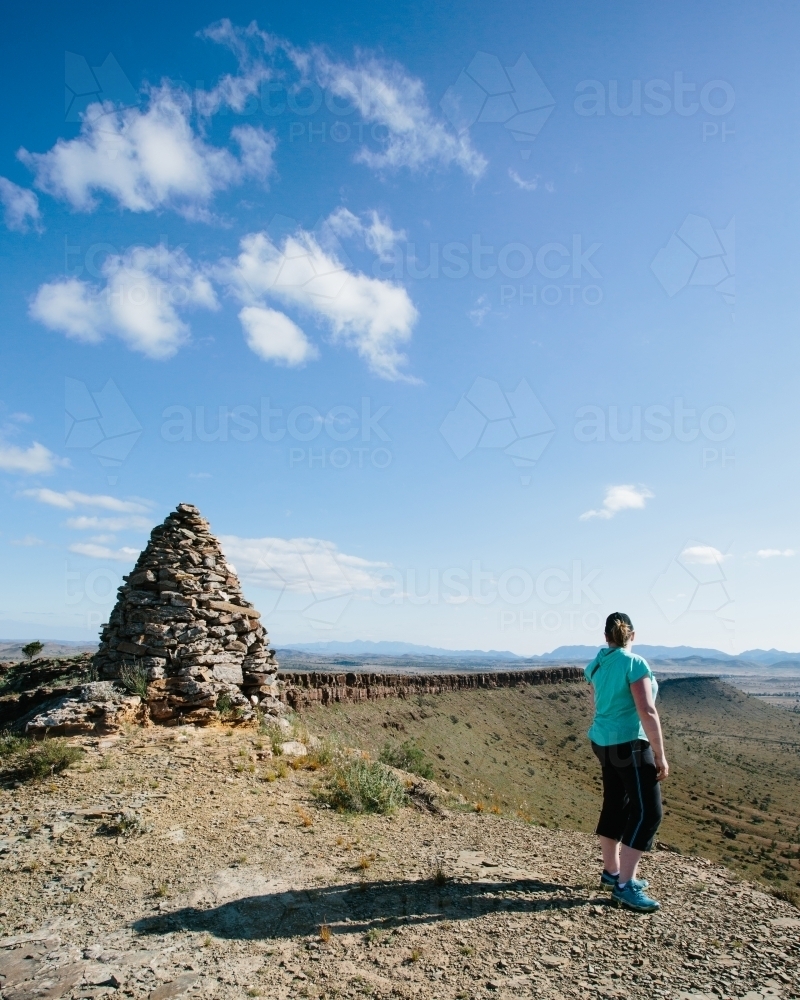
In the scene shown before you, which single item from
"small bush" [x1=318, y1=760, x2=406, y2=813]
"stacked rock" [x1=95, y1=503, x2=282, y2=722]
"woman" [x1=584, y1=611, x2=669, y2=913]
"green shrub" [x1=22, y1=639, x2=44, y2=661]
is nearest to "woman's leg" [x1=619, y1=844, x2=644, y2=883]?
"woman" [x1=584, y1=611, x2=669, y2=913]

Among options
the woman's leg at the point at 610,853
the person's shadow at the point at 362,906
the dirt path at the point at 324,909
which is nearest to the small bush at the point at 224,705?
the dirt path at the point at 324,909

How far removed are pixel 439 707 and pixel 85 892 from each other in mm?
43046

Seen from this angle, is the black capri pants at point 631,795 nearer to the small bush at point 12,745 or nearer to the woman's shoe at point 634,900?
the woman's shoe at point 634,900

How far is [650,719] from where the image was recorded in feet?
18.3

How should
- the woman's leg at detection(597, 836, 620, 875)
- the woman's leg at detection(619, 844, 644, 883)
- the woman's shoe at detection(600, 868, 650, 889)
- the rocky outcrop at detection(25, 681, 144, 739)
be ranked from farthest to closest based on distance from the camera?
the rocky outcrop at detection(25, 681, 144, 739) → the woman's leg at detection(597, 836, 620, 875) → the woman's shoe at detection(600, 868, 650, 889) → the woman's leg at detection(619, 844, 644, 883)

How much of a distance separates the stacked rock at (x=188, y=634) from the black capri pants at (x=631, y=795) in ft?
24.3

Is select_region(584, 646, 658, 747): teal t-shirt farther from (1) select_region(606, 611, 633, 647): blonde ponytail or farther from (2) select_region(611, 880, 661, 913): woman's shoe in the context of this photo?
(2) select_region(611, 880, 661, 913): woman's shoe

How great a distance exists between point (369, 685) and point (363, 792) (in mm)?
37254

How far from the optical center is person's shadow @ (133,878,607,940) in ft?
17.6

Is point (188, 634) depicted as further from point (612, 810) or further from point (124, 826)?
point (612, 810)

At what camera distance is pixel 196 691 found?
35.7 ft

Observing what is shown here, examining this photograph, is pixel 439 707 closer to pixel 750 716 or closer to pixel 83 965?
pixel 83 965

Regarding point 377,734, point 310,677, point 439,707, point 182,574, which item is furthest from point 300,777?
point 439,707

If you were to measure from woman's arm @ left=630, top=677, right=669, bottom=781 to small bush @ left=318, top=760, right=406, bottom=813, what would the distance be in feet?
15.0
